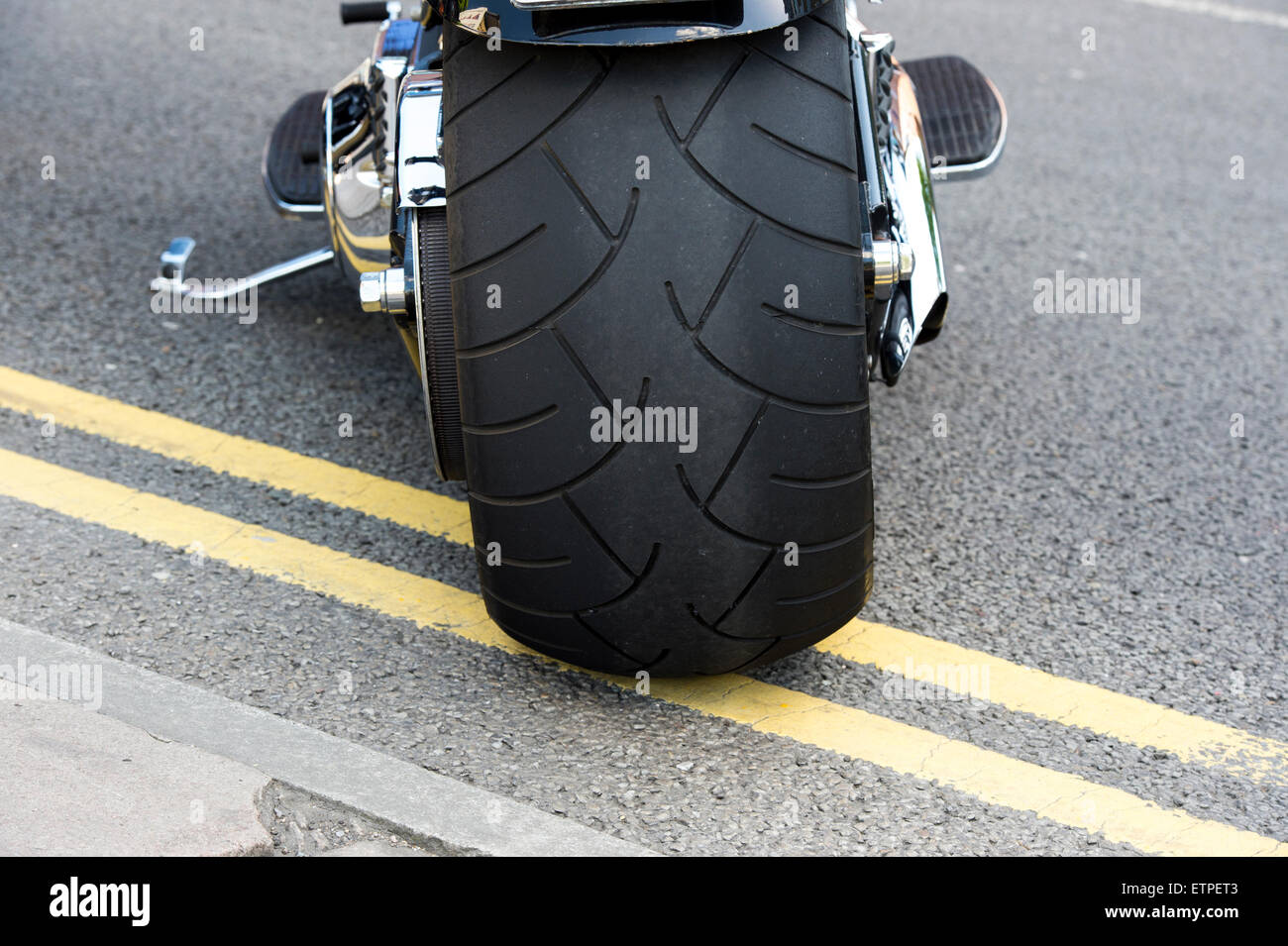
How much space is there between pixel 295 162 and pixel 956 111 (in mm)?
1497

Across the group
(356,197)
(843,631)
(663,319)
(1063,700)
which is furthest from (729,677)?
(356,197)

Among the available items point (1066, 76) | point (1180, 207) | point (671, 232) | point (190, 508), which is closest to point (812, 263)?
point (671, 232)

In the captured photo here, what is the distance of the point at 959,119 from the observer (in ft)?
10.1

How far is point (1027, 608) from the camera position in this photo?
7.46 ft

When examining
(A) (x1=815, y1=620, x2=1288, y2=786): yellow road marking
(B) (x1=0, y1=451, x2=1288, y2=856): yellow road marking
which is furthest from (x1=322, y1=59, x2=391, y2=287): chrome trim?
(A) (x1=815, y1=620, x2=1288, y2=786): yellow road marking

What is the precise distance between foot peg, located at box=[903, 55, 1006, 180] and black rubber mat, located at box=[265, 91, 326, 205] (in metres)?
1.35

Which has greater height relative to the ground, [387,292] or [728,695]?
[387,292]

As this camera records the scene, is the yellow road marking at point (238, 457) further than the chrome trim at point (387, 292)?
Yes

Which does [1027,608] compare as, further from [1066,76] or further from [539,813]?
[1066,76]

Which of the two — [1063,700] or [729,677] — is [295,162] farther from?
[1063,700]

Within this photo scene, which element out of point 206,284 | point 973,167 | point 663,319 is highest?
point 973,167

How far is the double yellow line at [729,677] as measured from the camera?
72.2 inches

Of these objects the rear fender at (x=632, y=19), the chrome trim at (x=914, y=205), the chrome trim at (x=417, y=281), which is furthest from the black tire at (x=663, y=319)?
the chrome trim at (x=914, y=205)

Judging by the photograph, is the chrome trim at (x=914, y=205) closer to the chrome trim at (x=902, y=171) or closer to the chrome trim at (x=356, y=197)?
the chrome trim at (x=902, y=171)
